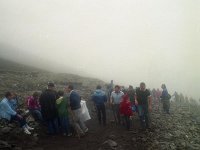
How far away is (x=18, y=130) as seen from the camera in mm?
15617

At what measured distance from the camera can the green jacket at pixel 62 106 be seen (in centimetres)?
1548

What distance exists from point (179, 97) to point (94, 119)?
29.4m

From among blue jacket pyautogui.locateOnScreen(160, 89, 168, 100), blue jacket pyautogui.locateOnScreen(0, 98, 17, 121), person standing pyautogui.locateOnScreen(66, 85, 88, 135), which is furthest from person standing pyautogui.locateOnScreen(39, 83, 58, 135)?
blue jacket pyautogui.locateOnScreen(160, 89, 168, 100)

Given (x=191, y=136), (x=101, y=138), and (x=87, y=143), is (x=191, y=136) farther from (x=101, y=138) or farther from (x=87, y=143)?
(x=87, y=143)

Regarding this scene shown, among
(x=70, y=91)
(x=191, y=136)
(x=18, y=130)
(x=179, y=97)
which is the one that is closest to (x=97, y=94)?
(x=70, y=91)

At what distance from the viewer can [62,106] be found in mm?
15523

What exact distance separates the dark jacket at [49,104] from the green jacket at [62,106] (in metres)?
0.24

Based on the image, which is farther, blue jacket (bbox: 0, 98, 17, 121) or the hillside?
the hillside

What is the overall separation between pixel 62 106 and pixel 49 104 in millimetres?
747

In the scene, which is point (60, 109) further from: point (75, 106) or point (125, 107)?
point (125, 107)

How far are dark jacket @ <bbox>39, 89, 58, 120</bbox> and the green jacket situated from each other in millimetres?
243

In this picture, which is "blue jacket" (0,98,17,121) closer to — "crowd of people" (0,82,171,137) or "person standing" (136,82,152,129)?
"crowd of people" (0,82,171,137)

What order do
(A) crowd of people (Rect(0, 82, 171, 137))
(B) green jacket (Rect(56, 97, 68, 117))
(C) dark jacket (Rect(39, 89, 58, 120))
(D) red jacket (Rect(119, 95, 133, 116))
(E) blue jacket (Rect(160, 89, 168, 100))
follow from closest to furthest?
(A) crowd of people (Rect(0, 82, 171, 137)), (C) dark jacket (Rect(39, 89, 58, 120)), (B) green jacket (Rect(56, 97, 68, 117)), (D) red jacket (Rect(119, 95, 133, 116)), (E) blue jacket (Rect(160, 89, 168, 100))

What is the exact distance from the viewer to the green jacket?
50.8 ft
